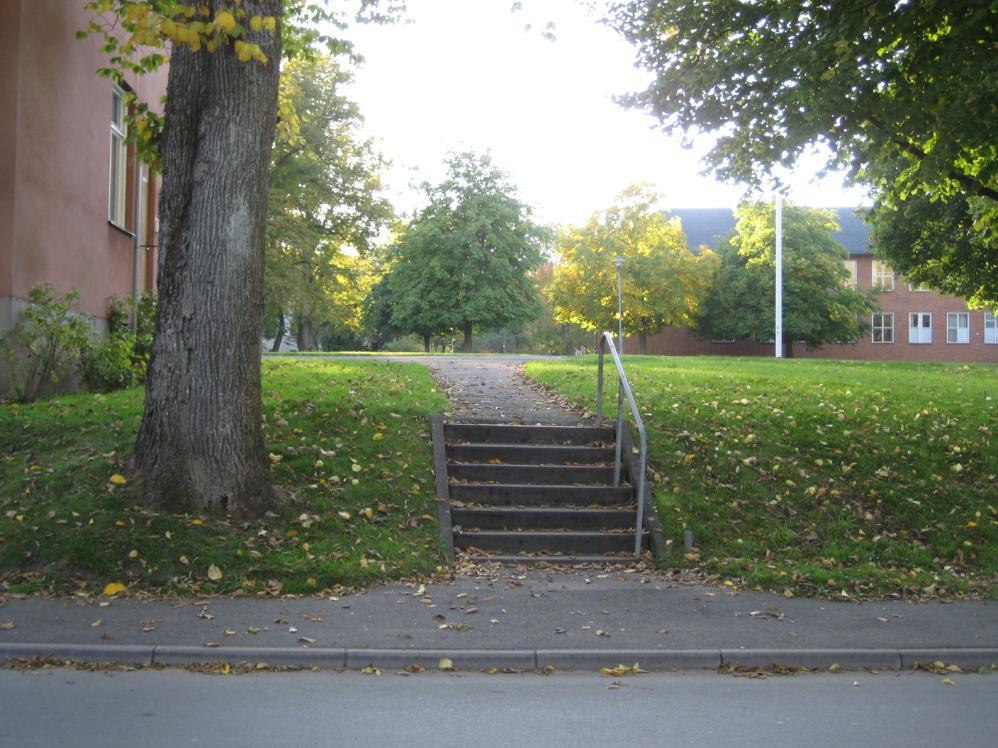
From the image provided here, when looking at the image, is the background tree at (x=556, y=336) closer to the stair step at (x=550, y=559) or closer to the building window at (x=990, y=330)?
the building window at (x=990, y=330)

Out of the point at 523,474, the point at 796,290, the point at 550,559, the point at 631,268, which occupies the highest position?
the point at 631,268

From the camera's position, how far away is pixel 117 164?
56.6 ft

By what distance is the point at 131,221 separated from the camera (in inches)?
712

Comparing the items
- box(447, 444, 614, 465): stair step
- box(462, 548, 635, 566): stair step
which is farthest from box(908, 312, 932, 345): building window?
box(462, 548, 635, 566): stair step

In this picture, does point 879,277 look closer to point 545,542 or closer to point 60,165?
point 60,165

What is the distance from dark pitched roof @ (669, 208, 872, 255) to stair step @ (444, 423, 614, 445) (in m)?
53.7

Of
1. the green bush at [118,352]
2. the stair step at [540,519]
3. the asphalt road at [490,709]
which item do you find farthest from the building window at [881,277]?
the asphalt road at [490,709]

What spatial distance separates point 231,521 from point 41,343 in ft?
20.4

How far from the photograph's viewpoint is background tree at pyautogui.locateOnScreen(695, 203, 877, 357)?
5316cm

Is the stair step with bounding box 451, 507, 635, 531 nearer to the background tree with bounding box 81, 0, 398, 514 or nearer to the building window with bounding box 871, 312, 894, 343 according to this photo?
the background tree with bounding box 81, 0, 398, 514

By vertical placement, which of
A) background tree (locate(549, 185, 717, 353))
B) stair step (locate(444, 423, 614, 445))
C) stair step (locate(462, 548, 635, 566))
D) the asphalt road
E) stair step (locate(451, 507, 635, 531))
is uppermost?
background tree (locate(549, 185, 717, 353))

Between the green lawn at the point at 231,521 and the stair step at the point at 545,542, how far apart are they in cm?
43

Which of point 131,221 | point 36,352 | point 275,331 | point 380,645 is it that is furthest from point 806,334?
point 380,645

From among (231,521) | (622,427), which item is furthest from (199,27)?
(622,427)
